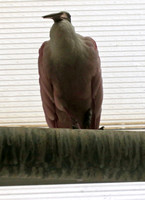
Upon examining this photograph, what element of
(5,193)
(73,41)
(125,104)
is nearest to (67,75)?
(73,41)

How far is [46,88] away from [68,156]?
1296 mm

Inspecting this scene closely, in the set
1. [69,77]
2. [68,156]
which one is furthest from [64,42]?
[68,156]

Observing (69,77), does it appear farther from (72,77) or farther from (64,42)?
(64,42)

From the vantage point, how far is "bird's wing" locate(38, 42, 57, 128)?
2.32 meters

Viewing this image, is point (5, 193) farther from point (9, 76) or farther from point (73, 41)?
point (73, 41)

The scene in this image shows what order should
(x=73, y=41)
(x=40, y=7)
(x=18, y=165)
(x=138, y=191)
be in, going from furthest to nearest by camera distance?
(x=138, y=191), (x=40, y=7), (x=73, y=41), (x=18, y=165)

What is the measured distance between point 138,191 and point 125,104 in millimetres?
687

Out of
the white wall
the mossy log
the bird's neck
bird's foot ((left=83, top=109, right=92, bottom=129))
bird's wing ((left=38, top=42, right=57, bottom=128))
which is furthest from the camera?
the white wall

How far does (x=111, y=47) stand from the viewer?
9.29 ft

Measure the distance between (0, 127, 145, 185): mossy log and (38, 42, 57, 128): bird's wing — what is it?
3.89 ft

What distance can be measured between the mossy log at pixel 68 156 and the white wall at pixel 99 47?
1.69 meters

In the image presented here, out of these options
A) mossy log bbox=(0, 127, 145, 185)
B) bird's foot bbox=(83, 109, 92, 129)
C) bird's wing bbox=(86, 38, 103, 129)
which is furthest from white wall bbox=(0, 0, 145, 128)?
mossy log bbox=(0, 127, 145, 185)

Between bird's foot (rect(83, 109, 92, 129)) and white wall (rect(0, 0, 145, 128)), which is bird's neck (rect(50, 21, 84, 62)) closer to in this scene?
bird's foot (rect(83, 109, 92, 129))

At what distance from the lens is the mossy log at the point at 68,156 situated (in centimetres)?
108
